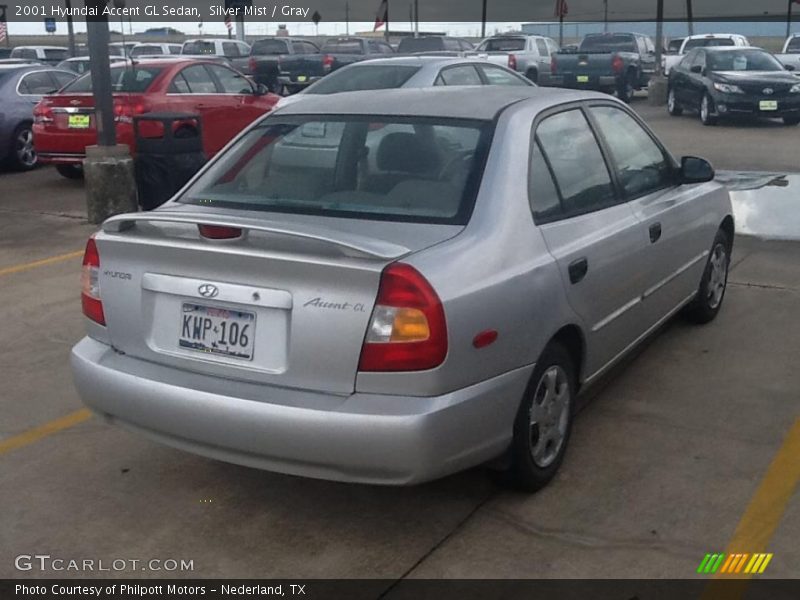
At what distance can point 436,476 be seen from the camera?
11.3ft

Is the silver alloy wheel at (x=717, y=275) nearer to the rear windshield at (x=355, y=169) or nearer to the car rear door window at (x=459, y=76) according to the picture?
the rear windshield at (x=355, y=169)

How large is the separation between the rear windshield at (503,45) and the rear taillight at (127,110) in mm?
16594

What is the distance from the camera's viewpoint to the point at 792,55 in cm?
2662

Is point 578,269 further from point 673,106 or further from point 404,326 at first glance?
point 673,106

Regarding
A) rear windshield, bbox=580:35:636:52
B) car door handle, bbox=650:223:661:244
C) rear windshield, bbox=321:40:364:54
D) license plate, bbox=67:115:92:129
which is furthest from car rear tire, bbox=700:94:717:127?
car door handle, bbox=650:223:661:244

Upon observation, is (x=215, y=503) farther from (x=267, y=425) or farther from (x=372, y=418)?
(x=372, y=418)

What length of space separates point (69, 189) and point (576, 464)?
9732 mm

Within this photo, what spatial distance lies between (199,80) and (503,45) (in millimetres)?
15573

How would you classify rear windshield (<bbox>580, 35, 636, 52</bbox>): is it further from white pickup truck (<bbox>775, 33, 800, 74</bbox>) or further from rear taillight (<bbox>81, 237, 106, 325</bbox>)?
rear taillight (<bbox>81, 237, 106, 325</bbox>)

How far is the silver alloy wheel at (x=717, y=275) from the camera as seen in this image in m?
6.25

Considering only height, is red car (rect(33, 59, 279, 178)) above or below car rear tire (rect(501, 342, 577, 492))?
above

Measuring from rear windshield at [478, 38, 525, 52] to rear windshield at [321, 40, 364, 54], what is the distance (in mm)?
3348

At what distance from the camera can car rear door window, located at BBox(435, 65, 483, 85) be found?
37.2 feet

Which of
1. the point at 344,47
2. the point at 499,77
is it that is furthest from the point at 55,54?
the point at 499,77
